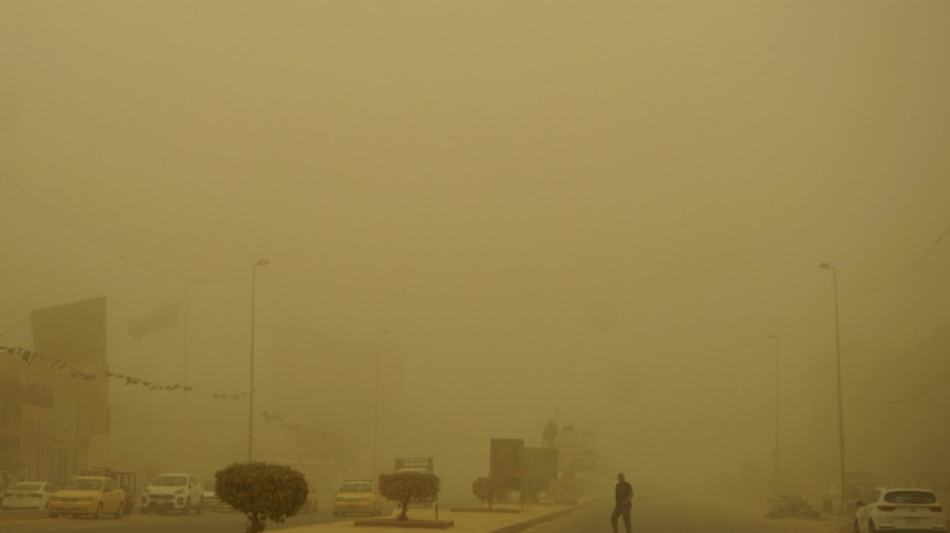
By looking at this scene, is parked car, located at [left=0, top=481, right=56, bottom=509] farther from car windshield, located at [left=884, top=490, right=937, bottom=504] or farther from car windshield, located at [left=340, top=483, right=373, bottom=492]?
car windshield, located at [left=884, top=490, right=937, bottom=504]

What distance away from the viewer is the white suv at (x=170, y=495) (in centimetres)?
5556

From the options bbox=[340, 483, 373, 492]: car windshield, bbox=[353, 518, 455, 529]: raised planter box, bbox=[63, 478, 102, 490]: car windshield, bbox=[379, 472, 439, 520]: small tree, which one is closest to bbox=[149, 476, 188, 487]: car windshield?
bbox=[340, 483, 373, 492]: car windshield

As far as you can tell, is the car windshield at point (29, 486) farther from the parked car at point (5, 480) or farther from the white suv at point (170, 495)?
the parked car at point (5, 480)

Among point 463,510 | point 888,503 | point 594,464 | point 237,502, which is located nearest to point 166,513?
point 463,510

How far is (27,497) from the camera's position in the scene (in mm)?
58969

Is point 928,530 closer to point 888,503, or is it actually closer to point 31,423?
point 888,503

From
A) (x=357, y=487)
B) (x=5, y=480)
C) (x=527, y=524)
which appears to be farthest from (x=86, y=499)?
(x=5, y=480)

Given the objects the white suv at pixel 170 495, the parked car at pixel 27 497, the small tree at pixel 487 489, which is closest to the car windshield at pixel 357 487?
the small tree at pixel 487 489

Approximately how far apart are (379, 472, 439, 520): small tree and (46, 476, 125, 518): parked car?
13337 millimetres

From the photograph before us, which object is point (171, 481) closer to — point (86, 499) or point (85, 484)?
point (85, 484)

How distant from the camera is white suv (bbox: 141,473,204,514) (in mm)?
55562

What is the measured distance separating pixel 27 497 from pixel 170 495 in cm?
829

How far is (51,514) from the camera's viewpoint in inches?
1893

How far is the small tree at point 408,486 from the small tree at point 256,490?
1901 cm
